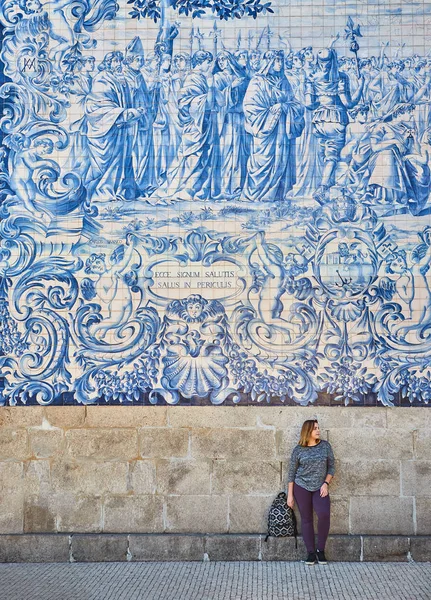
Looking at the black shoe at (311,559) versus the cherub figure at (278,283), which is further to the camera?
the cherub figure at (278,283)

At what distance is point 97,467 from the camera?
6301 millimetres

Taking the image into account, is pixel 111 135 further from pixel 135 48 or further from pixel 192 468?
pixel 192 468

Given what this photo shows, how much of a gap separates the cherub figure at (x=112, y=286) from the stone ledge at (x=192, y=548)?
5.32 feet

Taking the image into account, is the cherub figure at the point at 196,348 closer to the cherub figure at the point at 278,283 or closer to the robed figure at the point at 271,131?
the cherub figure at the point at 278,283

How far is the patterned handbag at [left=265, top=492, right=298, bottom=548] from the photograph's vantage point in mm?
6113

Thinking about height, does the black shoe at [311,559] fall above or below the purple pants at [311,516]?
below

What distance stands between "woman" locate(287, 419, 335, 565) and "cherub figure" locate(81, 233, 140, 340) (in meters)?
1.71

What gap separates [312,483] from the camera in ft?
19.8

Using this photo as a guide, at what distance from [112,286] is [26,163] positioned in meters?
1.24

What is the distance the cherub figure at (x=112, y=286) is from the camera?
634cm

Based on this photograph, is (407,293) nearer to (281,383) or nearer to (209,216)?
(281,383)

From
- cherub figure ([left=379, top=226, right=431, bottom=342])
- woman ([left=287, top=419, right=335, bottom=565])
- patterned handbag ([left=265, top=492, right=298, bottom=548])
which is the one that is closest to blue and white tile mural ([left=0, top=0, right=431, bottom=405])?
cherub figure ([left=379, top=226, right=431, bottom=342])

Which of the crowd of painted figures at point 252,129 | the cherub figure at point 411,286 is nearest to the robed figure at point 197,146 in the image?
the crowd of painted figures at point 252,129

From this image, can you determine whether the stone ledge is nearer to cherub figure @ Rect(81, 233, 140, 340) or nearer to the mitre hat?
cherub figure @ Rect(81, 233, 140, 340)
